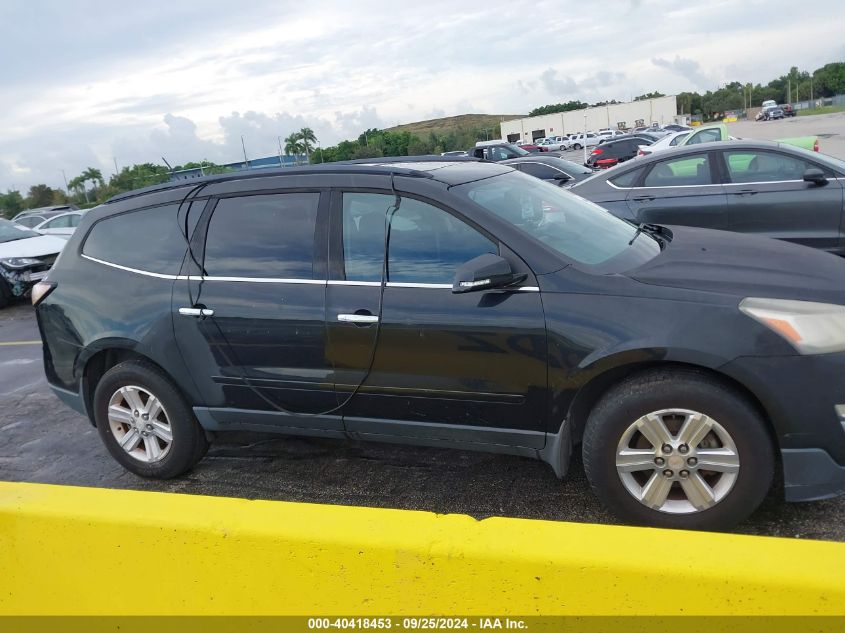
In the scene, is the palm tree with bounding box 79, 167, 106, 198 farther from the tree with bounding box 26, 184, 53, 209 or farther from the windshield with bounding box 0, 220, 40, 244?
the windshield with bounding box 0, 220, 40, 244

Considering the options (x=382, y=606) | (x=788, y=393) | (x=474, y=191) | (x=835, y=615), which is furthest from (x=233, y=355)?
(x=835, y=615)

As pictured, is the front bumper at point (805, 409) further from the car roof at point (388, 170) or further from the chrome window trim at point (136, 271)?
the chrome window trim at point (136, 271)

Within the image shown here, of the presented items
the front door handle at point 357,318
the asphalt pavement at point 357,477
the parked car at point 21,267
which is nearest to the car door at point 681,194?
the asphalt pavement at point 357,477

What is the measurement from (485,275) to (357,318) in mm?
721

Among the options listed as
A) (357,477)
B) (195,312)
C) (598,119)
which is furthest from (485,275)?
(598,119)

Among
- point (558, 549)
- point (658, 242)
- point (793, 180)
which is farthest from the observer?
point (793, 180)

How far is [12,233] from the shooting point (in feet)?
39.9

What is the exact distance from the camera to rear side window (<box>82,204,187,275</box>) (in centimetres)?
407

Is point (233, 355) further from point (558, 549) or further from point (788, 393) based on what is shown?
point (788, 393)

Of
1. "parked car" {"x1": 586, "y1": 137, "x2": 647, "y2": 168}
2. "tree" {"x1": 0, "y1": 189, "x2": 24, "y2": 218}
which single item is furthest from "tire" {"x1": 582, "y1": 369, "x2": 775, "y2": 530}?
"tree" {"x1": 0, "y1": 189, "x2": 24, "y2": 218}

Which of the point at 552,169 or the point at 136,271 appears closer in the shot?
the point at 136,271

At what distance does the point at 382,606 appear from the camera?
7.03 ft

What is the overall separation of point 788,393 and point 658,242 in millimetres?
1357

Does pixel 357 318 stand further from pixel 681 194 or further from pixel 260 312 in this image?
pixel 681 194
